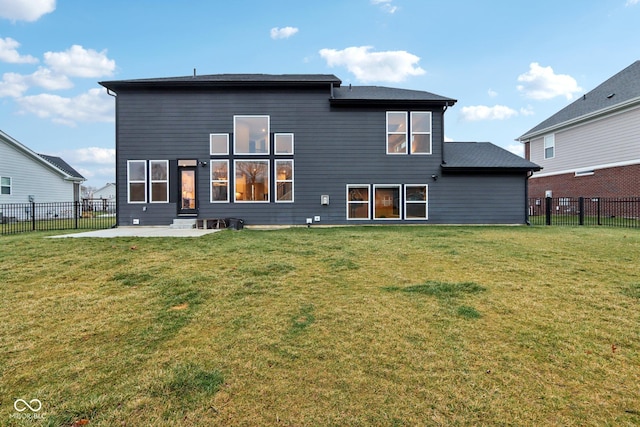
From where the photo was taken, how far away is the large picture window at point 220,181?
1173 cm

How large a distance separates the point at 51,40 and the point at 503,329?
96.0 ft

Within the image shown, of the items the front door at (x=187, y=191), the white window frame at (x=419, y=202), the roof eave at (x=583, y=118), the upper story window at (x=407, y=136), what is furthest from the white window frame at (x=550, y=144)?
the front door at (x=187, y=191)

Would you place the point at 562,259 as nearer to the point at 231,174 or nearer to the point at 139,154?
the point at 231,174

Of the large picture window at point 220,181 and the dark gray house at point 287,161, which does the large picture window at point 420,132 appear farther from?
the large picture window at point 220,181

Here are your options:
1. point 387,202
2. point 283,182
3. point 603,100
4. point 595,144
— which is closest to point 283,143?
point 283,182

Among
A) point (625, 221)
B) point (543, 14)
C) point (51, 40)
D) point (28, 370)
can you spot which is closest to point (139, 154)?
point (28, 370)

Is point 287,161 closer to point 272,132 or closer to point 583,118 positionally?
point 272,132

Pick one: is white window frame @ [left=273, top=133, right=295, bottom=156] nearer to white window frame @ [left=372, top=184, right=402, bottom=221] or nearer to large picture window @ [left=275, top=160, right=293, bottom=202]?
large picture window @ [left=275, top=160, right=293, bottom=202]

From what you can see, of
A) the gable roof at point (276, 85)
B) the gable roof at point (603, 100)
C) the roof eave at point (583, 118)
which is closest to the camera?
the gable roof at point (276, 85)

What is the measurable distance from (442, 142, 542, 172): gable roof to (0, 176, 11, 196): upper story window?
941 inches

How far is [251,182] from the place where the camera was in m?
11.8

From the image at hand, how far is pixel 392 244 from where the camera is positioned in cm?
702

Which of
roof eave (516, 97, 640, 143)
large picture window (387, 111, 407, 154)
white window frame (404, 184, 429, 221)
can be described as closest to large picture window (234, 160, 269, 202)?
large picture window (387, 111, 407, 154)

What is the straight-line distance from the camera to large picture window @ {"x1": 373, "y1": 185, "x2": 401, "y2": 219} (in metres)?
11.9
